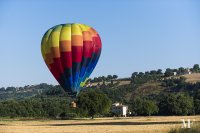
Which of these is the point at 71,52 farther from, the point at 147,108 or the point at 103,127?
the point at 147,108

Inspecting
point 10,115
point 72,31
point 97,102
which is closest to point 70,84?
point 72,31

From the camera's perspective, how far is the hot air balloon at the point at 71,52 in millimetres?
55156

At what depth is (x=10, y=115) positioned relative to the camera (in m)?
161

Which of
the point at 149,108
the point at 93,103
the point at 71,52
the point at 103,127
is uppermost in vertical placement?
the point at 71,52

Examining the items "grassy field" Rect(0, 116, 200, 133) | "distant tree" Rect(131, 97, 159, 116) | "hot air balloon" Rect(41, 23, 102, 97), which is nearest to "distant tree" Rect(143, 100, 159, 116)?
"distant tree" Rect(131, 97, 159, 116)

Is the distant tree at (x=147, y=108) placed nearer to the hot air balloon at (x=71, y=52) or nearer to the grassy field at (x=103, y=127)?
the grassy field at (x=103, y=127)

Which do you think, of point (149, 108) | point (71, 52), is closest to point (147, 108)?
point (149, 108)

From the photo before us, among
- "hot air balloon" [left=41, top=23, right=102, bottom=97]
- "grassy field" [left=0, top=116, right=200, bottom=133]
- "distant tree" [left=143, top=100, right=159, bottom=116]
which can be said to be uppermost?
"hot air balloon" [left=41, top=23, right=102, bottom=97]

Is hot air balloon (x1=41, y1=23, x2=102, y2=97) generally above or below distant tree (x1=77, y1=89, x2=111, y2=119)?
above

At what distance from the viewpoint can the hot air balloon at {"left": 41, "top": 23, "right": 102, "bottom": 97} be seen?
55.2 meters

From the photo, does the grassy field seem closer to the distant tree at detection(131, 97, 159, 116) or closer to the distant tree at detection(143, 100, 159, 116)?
the distant tree at detection(143, 100, 159, 116)

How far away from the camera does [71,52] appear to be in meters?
55.1

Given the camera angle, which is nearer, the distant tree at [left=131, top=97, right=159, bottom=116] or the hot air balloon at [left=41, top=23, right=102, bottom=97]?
the hot air balloon at [left=41, top=23, right=102, bottom=97]

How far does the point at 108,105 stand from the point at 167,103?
102ft
